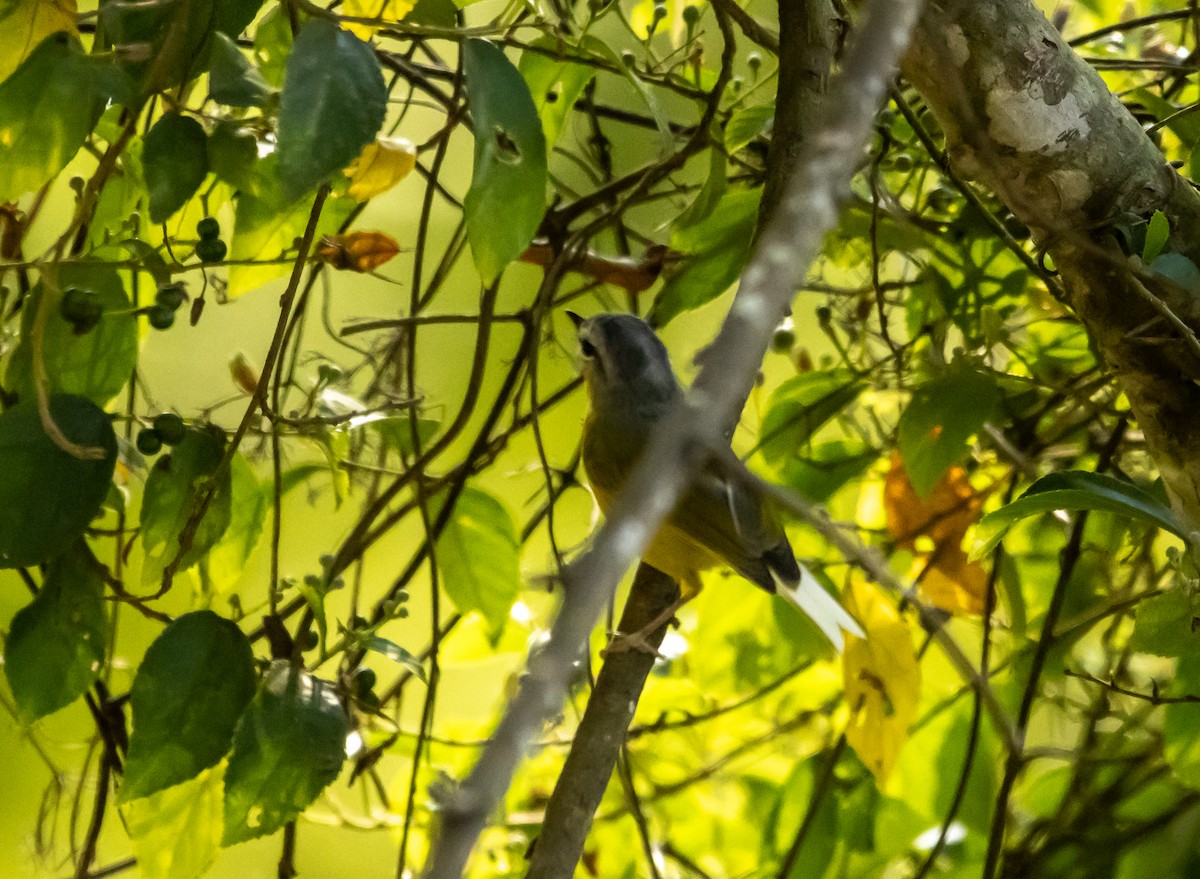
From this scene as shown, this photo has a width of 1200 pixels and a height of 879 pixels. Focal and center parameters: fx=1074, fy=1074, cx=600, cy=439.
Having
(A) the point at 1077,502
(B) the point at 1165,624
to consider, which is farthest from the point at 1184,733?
(A) the point at 1077,502

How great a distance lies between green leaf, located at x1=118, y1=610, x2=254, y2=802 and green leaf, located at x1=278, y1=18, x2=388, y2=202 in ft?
1.16

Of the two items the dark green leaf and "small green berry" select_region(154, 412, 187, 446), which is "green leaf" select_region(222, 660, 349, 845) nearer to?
"small green berry" select_region(154, 412, 187, 446)

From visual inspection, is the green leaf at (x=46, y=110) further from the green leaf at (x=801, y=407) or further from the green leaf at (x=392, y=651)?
the green leaf at (x=801, y=407)

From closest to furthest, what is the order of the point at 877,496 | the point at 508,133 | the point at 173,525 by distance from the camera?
the point at 508,133 < the point at 173,525 < the point at 877,496

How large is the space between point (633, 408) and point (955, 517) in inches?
15.7

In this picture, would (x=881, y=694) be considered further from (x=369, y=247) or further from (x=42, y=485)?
(x=42, y=485)

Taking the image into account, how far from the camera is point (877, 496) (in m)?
1.42

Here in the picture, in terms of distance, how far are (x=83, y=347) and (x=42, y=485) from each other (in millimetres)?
151

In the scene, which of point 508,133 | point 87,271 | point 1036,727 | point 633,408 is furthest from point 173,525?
point 1036,727

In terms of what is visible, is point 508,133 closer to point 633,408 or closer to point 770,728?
point 633,408

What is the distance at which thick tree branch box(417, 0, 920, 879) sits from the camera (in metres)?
0.23

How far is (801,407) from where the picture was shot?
3.85 ft

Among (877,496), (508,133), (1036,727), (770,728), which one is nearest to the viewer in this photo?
(508,133)

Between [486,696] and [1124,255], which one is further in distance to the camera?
[486,696]
